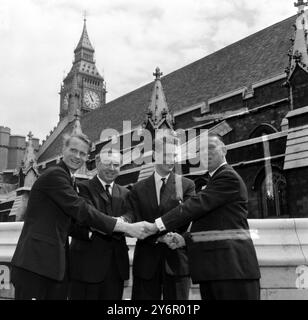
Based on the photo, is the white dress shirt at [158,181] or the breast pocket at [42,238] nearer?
the breast pocket at [42,238]

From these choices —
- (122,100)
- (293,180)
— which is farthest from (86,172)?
(293,180)

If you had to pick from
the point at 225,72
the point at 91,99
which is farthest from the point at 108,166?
the point at 91,99

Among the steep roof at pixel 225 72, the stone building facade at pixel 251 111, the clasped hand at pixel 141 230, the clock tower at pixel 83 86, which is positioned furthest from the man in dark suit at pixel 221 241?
the clock tower at pixel 83 86

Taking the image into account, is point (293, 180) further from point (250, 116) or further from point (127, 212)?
point (127, 212)

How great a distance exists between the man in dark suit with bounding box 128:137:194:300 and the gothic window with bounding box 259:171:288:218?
11340mm

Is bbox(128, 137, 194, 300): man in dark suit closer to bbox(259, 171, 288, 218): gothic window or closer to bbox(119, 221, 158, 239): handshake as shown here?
bbox(119, 221, 158, 239): handshake

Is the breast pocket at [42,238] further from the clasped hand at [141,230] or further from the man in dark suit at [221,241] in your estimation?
the man in dark suit at [221,241]

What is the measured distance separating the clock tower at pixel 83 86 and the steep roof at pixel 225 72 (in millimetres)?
20542

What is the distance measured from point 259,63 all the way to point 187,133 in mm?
5021

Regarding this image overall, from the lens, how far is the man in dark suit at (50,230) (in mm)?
3447

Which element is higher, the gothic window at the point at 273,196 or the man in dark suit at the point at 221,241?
the gothic window at the point at 273,196

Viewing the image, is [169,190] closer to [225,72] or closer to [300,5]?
[300,5]

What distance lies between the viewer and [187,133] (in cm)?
2138

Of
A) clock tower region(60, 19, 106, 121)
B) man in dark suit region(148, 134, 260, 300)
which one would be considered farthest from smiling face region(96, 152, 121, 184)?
clock tower region(60, 19, 106, 121)
